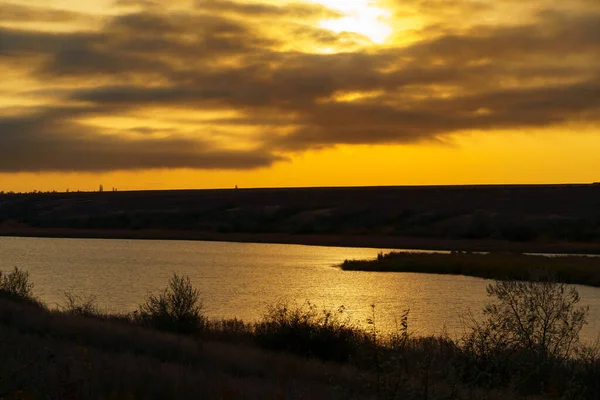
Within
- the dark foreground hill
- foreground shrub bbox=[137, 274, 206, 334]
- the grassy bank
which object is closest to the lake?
the grassy bank

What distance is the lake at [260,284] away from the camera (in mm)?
33000

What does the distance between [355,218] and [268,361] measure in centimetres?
9392

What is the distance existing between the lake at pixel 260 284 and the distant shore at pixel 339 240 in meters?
13.4

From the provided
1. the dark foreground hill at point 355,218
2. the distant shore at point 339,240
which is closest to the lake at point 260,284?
the distant shore at point 339,240

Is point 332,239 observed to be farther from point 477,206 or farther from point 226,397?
point 226,397

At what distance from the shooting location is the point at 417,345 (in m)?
21.7

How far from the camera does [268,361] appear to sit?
16484mm

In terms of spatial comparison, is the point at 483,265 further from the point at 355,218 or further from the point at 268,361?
the point at 355,218

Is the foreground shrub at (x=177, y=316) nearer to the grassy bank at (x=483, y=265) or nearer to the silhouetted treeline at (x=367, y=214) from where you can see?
the grassy bank at (x=483, y=265)

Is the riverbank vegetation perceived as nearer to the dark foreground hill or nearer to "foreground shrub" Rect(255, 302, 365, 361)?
"foreground shrub" Rect(255, 302, 365, 361)

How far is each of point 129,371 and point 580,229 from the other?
263ft

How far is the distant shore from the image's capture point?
74.9m

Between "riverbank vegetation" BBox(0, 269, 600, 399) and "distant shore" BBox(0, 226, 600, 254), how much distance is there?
54.6 m

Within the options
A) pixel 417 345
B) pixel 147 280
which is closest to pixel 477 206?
pixel 147 280
